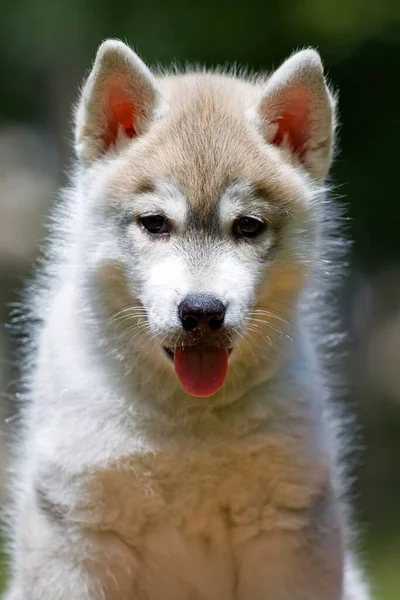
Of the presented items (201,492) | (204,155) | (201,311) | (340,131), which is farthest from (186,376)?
(340,131)

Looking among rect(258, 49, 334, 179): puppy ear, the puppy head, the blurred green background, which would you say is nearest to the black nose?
the puppy head

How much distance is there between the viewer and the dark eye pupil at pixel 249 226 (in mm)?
4020

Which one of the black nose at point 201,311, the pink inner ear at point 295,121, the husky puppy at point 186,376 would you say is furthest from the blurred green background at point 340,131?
the black nose at point 201,311

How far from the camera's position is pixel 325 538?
165 inches

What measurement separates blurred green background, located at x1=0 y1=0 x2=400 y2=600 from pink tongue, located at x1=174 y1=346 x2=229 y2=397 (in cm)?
290

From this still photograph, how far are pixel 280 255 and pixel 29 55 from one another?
15.2ft

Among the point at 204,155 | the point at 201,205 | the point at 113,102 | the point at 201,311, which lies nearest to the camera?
the point at 201,311

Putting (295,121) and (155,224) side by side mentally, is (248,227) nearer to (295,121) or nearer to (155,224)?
(155,224)

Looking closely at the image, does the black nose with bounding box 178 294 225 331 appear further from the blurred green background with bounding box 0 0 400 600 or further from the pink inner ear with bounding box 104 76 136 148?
the blurred green background with bounding box 0 0 400 600

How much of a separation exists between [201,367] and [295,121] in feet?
3.29

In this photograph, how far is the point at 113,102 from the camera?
4.24 metres

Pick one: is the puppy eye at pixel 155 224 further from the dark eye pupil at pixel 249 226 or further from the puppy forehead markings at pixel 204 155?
the dark eye pupil at pixel 249 226

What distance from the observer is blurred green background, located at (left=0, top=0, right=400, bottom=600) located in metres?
7.74

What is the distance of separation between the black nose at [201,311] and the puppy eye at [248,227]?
354 millimetres
